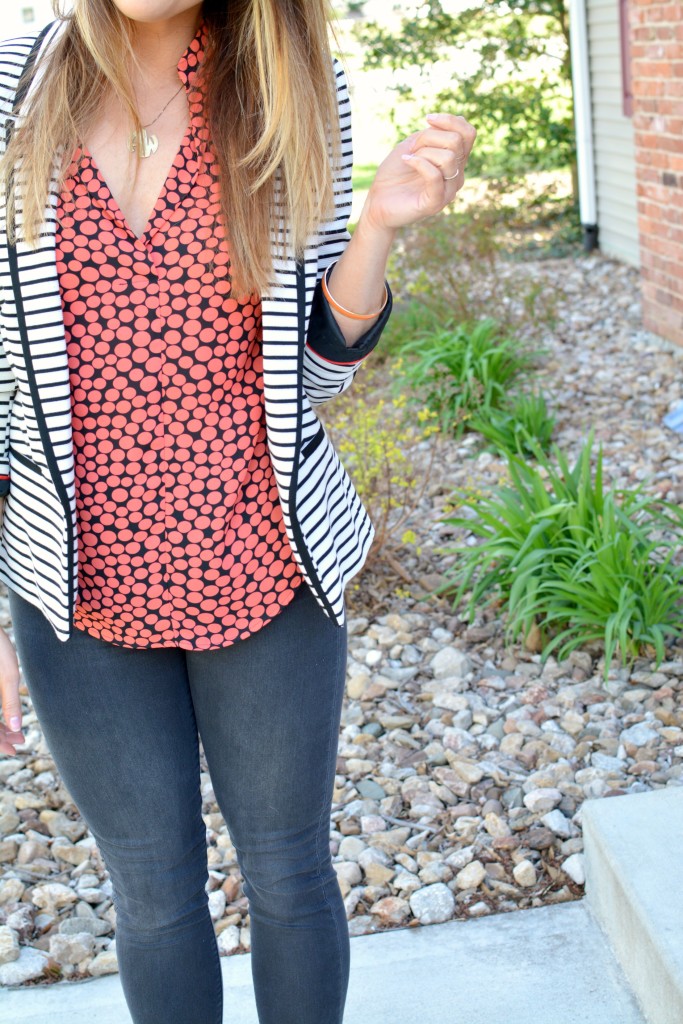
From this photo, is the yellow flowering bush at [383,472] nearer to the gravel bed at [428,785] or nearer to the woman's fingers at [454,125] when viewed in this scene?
the gravel bed at [428,785]

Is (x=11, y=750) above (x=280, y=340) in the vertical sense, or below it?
below

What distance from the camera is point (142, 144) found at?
1.43m

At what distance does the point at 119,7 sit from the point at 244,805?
3.16ft

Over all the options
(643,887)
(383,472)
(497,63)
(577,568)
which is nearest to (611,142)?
(497,63)

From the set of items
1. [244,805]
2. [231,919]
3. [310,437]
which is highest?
[310,437]

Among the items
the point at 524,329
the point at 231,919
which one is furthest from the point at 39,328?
the point at 524,329

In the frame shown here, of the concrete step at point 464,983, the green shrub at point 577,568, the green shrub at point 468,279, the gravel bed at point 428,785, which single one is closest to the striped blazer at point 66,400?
the concrete step at point 464,983

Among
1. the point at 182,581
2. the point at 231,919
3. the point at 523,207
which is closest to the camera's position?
the point at 182,581

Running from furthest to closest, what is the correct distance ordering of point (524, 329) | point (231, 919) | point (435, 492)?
point (524, 329) < point (435, 492) < point (231, 919)

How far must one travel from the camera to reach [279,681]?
58.9 inches

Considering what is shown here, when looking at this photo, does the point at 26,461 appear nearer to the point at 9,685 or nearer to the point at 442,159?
the point at 9,685

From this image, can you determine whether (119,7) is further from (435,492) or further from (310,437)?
(435,492)

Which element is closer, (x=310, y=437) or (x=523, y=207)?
(x=310, y=437)

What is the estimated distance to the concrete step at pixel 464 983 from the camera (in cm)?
207
